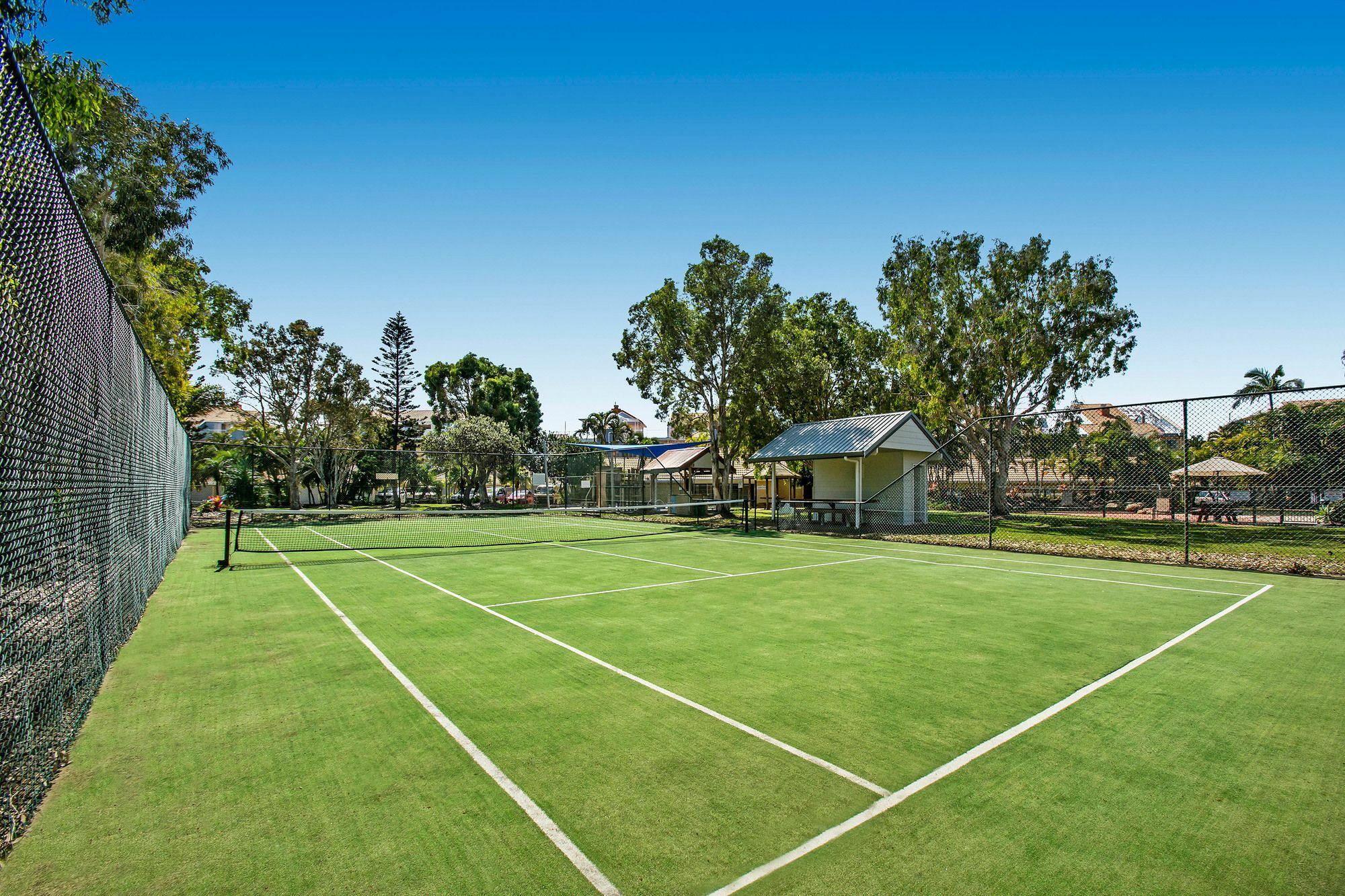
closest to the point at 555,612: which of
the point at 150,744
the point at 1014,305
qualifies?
the point at 150,744

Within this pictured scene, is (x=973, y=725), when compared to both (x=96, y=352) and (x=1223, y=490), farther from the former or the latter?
(x=1223, y=490)

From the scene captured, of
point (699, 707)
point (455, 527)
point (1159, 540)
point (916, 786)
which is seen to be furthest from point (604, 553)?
point (1159, 540)

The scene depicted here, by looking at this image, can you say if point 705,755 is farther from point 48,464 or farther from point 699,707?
point 48,464

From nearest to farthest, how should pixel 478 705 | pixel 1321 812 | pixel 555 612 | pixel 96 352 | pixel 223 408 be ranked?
pixel 1321 812, pixel 478 705, pixel 96 352, pixel 555 612, pixel 223 408

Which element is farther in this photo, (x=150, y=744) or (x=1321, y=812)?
Answer: (x=150, y=744)

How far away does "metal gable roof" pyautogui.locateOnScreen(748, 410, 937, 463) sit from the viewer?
78.2 feet

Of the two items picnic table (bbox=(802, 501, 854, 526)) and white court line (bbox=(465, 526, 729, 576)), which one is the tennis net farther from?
picnic table (bbox=(802, 501, 854, 526))

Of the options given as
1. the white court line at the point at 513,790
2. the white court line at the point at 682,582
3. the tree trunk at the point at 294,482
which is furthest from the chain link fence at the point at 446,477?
the white court line at the point at 513,790

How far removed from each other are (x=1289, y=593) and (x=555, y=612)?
39.1ft

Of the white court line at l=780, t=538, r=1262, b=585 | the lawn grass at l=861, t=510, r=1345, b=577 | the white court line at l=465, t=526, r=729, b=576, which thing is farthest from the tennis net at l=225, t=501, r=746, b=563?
the lawn grass at l=861, t=510, r=1345, b=577

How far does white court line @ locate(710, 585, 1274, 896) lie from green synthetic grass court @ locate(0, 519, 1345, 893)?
0.02 meters

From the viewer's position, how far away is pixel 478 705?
5281 mm

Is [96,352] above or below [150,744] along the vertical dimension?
above

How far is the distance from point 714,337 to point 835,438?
7463mm
